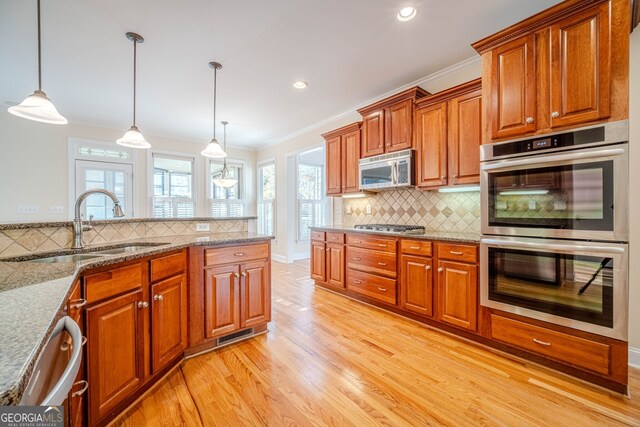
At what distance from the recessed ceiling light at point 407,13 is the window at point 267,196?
4.34 metres

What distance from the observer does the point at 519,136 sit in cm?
205

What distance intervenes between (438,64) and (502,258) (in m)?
2.12

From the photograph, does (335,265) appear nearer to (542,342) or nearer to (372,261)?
(372,261)

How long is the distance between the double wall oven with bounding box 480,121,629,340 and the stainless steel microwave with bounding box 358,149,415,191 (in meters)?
0.89

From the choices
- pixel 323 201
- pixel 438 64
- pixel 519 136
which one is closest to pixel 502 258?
pixel 519 136

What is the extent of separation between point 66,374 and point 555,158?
2.61m

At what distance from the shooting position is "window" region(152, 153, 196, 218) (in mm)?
5445

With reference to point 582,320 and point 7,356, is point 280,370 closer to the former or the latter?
point 7,356

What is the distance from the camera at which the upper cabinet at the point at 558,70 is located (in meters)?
1.67

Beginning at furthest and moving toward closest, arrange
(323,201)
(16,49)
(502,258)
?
(323,201) → (16,49) → (502,258)

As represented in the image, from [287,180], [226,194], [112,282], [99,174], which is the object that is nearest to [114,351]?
[112,282]

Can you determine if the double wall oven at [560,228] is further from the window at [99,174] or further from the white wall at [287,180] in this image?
the window at [99,174]

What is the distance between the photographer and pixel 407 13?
215 cm

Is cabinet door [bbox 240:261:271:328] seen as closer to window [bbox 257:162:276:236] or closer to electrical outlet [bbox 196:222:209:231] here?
electrical outlet [bbox 196:222:209:231]
